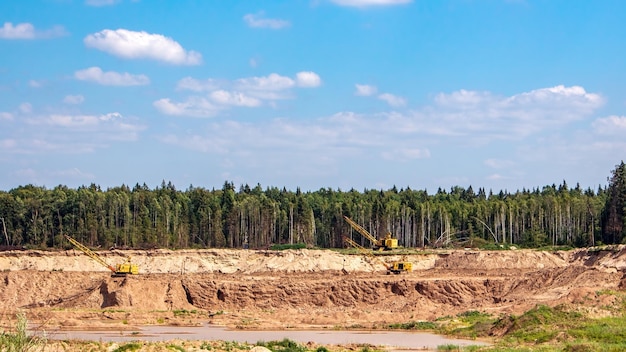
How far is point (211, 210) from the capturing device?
12688 centimetres

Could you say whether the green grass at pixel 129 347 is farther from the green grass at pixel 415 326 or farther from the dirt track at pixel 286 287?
the green grass at pixel 415 326

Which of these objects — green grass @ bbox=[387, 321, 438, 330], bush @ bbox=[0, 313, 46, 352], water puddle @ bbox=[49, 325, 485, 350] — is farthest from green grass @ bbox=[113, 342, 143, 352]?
green grass @ bbox=[387, 321, 438, 330]

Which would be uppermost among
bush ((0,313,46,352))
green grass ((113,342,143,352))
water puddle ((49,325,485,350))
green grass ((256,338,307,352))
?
bush ((0,313,46,352))

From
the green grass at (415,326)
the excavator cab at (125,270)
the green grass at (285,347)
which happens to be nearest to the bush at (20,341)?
the green grass at (285,347)

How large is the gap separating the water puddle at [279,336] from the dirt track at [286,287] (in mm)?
4387

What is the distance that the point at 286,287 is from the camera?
246 feet

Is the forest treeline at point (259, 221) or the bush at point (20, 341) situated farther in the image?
the forest treeline at point (259, 221)

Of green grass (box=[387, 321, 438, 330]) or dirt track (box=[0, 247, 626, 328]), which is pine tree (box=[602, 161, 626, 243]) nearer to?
dirt track (box=[0, 247, 626, 328])

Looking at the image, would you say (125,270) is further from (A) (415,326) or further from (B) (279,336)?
(A) (415,326)

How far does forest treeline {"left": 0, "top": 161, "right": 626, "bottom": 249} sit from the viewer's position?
116 meters

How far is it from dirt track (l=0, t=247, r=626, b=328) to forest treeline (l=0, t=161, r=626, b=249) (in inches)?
902

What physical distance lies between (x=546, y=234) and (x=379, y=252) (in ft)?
120

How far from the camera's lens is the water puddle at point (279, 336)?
49372mm

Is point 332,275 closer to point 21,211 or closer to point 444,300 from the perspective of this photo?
point 444,300
